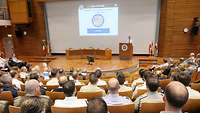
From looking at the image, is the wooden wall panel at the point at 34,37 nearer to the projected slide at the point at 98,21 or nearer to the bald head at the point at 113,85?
the projected slide at the point at 98,21

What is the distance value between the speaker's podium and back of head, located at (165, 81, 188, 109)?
8.37 m

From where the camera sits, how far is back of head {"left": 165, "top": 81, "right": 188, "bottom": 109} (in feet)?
5.82

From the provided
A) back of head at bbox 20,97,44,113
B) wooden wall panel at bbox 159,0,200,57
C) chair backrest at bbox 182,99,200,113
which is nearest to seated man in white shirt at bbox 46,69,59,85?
back of head at bbox 20,97,44,113

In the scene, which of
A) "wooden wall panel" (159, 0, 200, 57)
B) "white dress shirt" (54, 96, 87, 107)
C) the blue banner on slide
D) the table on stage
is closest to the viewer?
"white dress shirt" (54, 96, 87, 107)

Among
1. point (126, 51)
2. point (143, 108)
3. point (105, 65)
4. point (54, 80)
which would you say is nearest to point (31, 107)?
point (143, 108)

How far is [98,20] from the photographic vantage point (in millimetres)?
11203

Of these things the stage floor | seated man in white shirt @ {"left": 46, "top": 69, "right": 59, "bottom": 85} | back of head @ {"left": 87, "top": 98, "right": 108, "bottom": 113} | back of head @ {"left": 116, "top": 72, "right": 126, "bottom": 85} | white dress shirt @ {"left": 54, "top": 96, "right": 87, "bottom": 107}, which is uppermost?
back of head @ {"left": 87, "top": 98, "right": 108, "bottom": 113}

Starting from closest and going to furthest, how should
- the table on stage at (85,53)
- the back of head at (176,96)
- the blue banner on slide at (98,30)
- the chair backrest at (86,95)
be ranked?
1. the back of head at (176,96)
2. the chair backrest at (86,95)
3. the table on stage at (85,53)
4. the blue banner on slide at (98,30)

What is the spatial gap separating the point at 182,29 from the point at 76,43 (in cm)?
528

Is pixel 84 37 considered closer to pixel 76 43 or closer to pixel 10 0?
pixel 76 43

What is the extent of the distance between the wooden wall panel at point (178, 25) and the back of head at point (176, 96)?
923cm

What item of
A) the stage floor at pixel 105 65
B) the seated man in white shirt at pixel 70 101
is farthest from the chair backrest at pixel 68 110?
the stage floor at pixel 105 65

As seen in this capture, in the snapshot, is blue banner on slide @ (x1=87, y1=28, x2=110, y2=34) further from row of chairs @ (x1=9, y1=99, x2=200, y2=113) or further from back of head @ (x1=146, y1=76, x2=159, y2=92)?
row of chairs @ (x1=9, y1=99, x2=200, y2=113)

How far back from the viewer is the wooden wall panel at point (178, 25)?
1035cm
